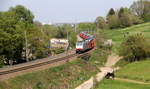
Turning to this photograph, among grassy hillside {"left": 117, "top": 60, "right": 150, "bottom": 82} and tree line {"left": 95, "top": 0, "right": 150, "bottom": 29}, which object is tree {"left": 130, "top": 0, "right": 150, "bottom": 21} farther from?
grassy hillside {"left": 117, "top": 60, "right": 150, "bottom": 82}

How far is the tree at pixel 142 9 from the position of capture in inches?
5148

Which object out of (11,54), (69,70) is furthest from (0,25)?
(69,70)

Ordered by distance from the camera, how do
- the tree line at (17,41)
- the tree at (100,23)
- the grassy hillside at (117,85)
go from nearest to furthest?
the grassy hillside at (117,85)
the tree line at (17,41)
the tree at (100,23)

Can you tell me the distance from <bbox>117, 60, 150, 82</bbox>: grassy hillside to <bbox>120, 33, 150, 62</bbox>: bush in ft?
18.1

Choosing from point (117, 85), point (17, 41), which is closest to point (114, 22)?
point (17, 41)

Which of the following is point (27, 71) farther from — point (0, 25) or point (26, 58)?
point (26, 58)

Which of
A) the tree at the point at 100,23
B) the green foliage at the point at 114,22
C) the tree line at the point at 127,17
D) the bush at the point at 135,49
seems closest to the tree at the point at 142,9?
the tree line at the point at 127,17

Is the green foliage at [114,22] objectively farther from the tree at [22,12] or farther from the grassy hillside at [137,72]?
the grassy hillside at [137,72]

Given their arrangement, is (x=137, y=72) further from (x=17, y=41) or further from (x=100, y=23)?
(x=100, y=23)

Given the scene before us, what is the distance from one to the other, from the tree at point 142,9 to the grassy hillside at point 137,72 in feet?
275

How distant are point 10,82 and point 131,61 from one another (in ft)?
113

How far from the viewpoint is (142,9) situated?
133m

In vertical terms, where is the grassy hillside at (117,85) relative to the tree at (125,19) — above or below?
below

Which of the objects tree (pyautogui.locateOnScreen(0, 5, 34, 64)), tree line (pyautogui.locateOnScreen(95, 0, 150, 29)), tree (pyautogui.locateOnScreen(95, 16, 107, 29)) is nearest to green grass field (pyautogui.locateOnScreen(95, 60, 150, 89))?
tree (pyautogui.locateOnScreen(0, 5, 34, 64))
